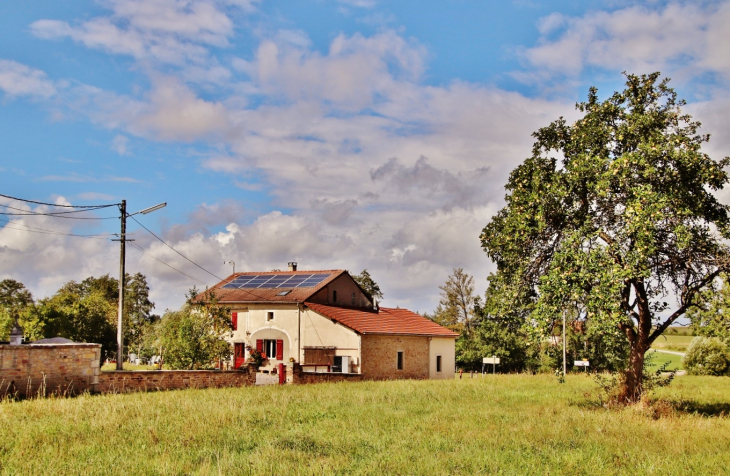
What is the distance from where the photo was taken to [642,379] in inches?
753

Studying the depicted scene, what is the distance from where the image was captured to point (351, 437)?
1308cm

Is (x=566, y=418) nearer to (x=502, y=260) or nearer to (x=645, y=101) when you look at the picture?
(x=502, y=260)

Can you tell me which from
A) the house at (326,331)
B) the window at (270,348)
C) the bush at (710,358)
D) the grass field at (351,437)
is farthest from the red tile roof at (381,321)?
the bush at (710,358)

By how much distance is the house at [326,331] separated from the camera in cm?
3712

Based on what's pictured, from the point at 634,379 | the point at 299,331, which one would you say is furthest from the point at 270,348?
the point at 634,379

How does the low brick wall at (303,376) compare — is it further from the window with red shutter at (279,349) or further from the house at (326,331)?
the window with red shutter at (279,349)

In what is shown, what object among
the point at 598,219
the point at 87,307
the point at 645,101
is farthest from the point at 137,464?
the point at 87,307

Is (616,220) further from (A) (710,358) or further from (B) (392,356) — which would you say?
(A) (710,358)

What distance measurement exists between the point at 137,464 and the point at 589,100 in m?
16.3

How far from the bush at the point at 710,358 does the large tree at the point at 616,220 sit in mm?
31469

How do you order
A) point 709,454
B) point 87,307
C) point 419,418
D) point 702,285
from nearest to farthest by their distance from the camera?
point 709,454 < point 419,418 < point 702,285 < point 87,307

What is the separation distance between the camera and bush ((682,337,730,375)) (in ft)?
149

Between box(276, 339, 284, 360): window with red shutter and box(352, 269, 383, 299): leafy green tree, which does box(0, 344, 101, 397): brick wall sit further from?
box(352, 269, 383, 299): leafy green tree

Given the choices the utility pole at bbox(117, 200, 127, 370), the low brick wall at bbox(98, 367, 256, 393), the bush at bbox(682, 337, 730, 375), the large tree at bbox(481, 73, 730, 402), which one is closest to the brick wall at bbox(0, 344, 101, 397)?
the low brick wall at bbox(98, 367, 256, 393)
